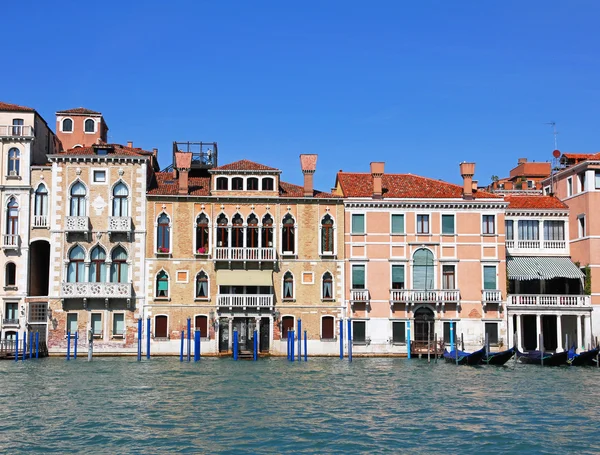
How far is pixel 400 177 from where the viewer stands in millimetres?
43250

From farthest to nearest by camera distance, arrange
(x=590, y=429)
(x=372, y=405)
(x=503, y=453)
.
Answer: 1. (x=372, y=405)
2. (x=590, y=429)
3. (x=503, y=453)

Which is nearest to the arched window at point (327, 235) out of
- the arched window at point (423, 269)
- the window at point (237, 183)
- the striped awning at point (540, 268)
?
the arched window at point (423, 269)

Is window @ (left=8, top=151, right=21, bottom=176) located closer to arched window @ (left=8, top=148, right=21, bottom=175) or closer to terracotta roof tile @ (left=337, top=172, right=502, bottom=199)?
arched window @ (left=8, top=148, right=21, bottom=175)

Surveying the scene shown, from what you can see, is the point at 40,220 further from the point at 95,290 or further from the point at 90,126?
the point at 90,126

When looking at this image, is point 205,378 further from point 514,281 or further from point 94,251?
point 514,281

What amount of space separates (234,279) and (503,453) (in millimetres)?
22541

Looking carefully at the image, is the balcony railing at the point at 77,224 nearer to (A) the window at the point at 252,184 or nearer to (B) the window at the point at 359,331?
(A) the window at the point at 252,184

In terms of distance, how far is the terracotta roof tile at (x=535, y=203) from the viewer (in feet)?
140

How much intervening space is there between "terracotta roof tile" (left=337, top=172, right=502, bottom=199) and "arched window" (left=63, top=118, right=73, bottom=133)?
14463mm

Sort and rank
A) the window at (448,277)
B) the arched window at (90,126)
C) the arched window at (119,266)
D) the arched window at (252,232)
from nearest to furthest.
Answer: the arched window at (119,266) < the arched window at (252,232) < the window at (448,277) < the arched window at (90,126)

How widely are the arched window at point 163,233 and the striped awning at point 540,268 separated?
1591 centimetres

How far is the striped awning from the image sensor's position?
40.9 m

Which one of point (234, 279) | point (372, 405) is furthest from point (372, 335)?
point (372, 405)

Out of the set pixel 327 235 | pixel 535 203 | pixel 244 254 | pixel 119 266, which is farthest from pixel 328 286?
pixel 535 203
